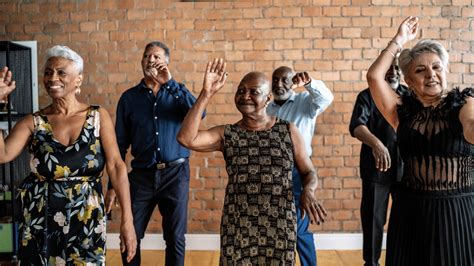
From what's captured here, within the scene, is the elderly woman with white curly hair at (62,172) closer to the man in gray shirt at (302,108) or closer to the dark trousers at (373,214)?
the man in gray shirt at (302,108)

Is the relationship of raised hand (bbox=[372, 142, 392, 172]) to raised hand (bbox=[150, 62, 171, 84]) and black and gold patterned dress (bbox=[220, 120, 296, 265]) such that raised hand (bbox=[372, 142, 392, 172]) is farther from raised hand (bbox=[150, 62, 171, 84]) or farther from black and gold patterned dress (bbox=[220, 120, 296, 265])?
raised hand (bbox=[150, 62, 171, 84])

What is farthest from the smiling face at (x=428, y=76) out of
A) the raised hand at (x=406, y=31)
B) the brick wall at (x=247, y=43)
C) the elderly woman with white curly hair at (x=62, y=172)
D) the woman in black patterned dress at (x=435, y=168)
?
the brick wall at (x=247, y=43)

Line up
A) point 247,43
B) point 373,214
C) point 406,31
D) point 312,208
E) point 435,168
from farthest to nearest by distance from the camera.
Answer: point 247,43 → point 373,214 → point 406,31 → point 312,208 → point 435,168

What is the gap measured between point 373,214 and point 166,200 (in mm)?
1425

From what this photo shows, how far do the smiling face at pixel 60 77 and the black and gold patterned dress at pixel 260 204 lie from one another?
749 mm

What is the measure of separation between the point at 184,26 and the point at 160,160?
1.71m

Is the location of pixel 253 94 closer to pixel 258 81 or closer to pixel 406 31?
pixel 258 81

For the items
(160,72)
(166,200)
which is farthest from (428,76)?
(166,200)

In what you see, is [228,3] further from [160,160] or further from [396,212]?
[396,212]

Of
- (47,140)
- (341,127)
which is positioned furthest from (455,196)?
(341,127)

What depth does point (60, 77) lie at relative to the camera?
195cm

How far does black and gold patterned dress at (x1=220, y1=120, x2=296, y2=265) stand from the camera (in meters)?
A: 1.96

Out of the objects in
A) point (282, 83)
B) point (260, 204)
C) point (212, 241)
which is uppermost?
point (282, 83)

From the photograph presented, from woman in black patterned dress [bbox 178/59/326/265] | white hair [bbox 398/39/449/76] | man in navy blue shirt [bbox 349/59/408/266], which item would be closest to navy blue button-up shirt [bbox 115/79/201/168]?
woman in black patterned dress [bbox 178/59/326/265]
